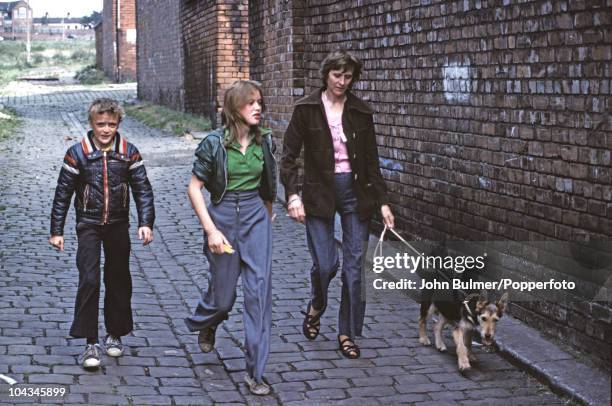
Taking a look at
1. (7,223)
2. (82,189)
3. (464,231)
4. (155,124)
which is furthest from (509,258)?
(155,124)

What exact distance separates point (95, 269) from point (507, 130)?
2973 mm

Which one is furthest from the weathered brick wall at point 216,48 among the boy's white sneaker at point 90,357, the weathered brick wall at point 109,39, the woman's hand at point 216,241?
the weathered brick wall at point 109,39

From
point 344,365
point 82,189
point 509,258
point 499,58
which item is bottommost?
point 344,365

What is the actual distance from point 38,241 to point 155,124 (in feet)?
44.9

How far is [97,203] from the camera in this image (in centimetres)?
627

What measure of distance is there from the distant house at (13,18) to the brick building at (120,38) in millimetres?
93156

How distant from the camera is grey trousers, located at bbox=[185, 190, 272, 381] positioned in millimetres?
5930

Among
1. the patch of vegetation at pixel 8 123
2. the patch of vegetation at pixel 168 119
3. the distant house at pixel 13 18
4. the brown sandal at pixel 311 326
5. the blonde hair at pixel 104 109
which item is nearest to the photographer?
the blonde hair at pixel 104 109

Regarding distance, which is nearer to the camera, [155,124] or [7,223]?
[7,223]

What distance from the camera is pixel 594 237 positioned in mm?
6320

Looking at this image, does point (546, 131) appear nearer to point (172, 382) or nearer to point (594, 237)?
point (594, 237)

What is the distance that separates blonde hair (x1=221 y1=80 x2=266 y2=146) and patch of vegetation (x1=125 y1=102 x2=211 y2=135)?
15.5 meters

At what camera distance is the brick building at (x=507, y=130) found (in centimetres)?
631

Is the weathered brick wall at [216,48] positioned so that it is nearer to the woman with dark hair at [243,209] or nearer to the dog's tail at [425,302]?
the dog's tail at [425,302]
